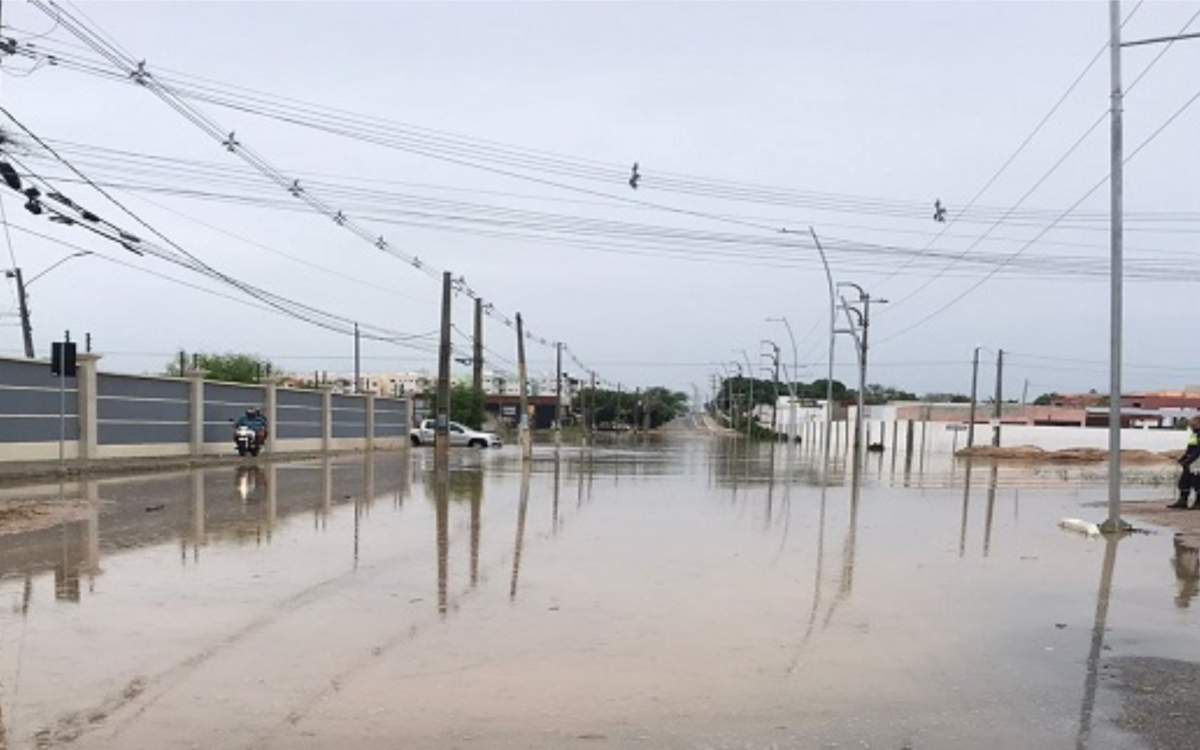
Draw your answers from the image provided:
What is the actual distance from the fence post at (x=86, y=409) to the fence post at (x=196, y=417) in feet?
20.6

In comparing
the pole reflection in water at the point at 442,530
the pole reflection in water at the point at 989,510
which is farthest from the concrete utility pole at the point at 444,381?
the pole reflection in water at the point at 989,510

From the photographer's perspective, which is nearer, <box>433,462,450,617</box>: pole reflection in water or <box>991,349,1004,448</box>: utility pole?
<box>433,462,450,617</box>: pole reflection in water

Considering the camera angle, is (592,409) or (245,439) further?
(592,409)

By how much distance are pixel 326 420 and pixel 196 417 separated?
37.7 ft

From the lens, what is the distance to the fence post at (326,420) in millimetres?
47188

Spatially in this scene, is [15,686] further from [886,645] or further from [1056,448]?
[1056,448]

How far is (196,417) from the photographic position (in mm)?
36000

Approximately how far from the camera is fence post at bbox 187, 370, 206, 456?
35906 mm

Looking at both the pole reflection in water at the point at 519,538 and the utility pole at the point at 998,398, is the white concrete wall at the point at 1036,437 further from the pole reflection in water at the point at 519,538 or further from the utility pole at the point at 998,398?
the pole reflection in water at the point at 519,538

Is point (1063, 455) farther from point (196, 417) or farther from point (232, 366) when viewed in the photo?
point (232, 366)

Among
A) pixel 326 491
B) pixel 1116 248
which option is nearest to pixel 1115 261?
pixel 1116 248

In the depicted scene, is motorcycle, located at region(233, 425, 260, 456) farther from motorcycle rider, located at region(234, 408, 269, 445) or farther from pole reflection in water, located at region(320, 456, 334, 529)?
pole reflection in water, located at region(320, 456, 334, 529)

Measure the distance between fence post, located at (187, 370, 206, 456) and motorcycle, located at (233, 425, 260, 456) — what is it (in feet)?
3.91

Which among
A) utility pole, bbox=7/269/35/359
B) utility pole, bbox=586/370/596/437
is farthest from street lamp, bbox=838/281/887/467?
utility pole, bbox=586/370/596/437
